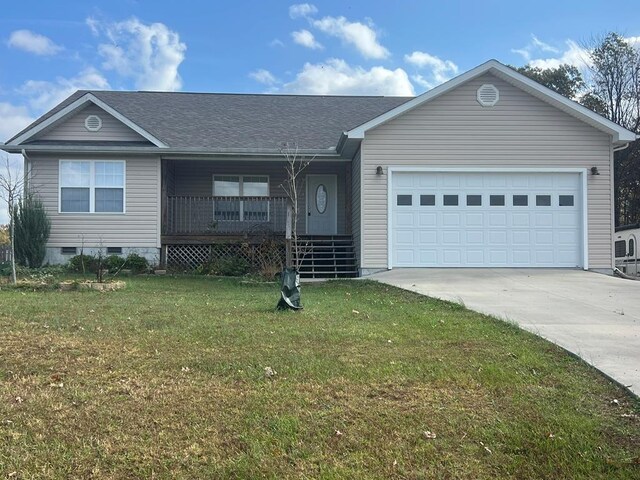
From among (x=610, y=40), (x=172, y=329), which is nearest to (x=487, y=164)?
(x=172, y=329)

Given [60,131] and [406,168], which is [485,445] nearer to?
[406,168]

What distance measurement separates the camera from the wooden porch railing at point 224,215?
642 inches

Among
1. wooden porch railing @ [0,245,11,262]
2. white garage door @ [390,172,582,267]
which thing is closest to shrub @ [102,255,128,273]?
wooden porch railing @ [0,245,11,262]

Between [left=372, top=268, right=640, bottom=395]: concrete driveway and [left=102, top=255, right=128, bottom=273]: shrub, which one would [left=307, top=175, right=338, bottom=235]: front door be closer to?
[left=372, top=268, right=640, bottom=395]: concrete driveway

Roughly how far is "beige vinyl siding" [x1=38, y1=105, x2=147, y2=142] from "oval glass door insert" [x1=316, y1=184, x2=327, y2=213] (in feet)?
19.0

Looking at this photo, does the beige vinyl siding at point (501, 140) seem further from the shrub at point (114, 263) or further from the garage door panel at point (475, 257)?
the shrub at point (114, 263)

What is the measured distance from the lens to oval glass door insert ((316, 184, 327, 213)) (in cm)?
1812

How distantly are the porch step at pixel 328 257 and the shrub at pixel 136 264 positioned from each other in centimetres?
446

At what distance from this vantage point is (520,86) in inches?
558

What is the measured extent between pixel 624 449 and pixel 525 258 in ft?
37.7

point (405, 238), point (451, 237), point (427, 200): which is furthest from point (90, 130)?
point (451, 237)

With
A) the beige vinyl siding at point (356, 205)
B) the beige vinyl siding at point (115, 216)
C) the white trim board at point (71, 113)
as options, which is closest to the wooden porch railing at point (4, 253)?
the beige vinyl siding at point (115, 216)

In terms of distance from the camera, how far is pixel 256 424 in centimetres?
362

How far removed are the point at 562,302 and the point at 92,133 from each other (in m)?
13.1
